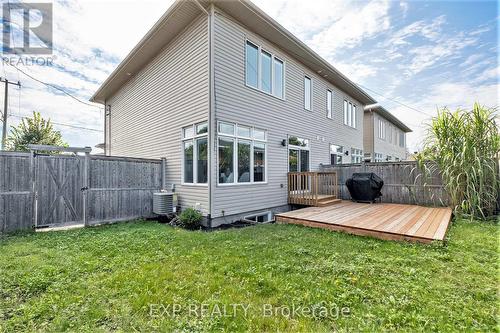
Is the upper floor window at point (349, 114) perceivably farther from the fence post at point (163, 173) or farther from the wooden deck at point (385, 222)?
the fence post at point (163, 173)

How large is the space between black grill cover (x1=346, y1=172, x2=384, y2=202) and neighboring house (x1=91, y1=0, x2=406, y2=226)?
1.90m

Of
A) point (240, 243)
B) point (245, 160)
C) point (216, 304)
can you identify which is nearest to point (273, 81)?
point (245, 160)

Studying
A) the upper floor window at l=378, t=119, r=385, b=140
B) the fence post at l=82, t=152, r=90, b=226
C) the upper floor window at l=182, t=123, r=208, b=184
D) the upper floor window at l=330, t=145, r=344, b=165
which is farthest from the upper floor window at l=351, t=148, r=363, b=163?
the fence post at l=82, t=152, r=90, b=226

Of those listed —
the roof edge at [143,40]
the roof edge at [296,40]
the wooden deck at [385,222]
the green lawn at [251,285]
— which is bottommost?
the green lawn at [251,285]

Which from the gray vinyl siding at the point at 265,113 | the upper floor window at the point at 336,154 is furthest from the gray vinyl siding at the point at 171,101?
the upper floor window at the point at 336,154

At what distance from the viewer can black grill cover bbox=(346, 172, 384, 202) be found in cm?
828

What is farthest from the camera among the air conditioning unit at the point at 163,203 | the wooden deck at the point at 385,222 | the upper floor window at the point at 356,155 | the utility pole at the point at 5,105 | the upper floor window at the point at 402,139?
the upper floor window at the point at 402,139

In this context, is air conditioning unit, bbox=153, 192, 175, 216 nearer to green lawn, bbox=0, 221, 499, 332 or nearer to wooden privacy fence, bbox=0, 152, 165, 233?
wooden privacy fence, bbox=0, 152, 165, 233

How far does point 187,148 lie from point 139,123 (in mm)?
4147

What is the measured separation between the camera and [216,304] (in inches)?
87.8

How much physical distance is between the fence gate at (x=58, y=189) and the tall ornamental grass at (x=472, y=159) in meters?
9.80

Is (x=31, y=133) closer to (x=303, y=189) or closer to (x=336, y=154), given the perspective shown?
(x=303, y=189)

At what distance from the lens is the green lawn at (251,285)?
200 centimetres

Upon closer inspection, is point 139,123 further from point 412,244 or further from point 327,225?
point 412,244
